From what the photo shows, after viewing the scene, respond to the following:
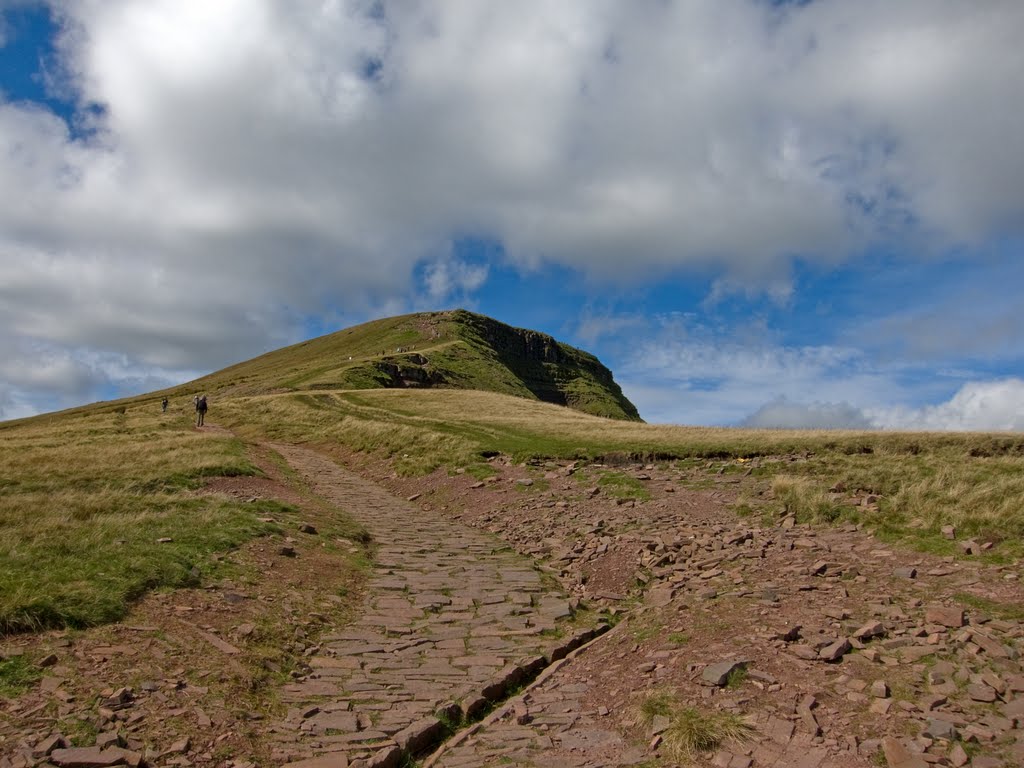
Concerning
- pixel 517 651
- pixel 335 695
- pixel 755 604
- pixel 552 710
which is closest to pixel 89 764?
pixel 335 695

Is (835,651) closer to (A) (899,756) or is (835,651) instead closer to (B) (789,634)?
(B) (789,634)

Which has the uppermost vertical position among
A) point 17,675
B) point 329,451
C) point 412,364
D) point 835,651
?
point 412,364

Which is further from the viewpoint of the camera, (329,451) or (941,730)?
(329,451)

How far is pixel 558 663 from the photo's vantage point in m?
9.63

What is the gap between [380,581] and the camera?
1371 centimetres

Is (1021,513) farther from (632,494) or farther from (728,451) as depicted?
(728,451)

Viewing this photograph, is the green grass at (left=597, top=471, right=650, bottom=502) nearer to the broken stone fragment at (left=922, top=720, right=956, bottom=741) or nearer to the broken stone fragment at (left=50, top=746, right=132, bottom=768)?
the broken stone fragment at (left=922, top=720, right=956, bottom=741)

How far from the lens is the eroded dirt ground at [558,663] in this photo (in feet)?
22.0

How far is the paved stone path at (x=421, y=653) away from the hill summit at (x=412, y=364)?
236 feet

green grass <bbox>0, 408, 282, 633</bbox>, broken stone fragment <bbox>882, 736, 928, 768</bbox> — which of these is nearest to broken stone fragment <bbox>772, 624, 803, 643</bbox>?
broken stone fragment <bbox>882, 736, 928, 768</bbox>

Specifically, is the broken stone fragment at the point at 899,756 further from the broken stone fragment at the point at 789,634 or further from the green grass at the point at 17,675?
the green grass at the point at 17,675

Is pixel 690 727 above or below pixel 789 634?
below

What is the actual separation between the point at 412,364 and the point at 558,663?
107m

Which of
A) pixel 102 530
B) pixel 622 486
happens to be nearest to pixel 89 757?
pixel 102 530
